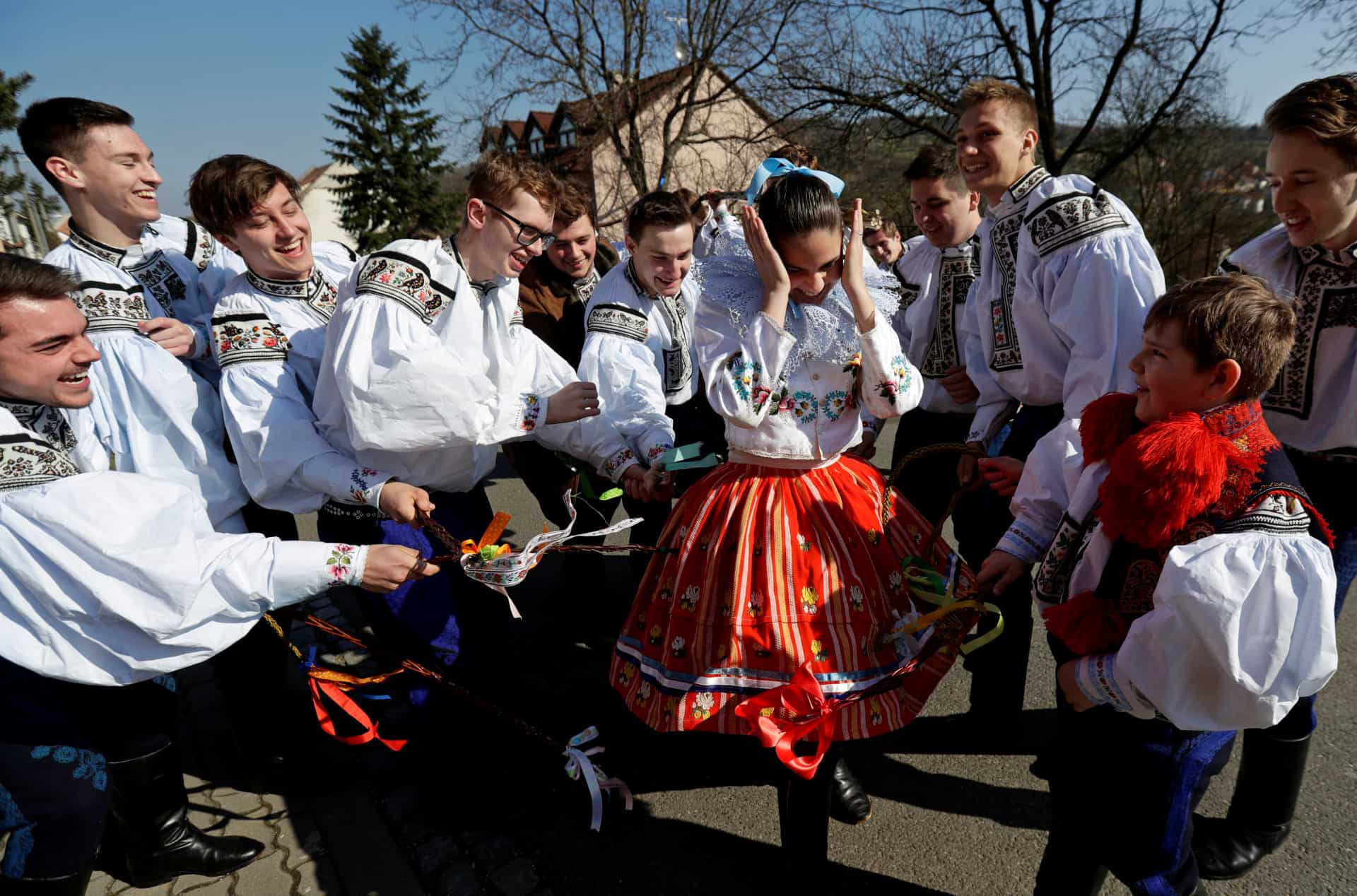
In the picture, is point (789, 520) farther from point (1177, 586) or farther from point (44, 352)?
point (44, 352)

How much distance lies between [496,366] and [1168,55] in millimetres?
13522

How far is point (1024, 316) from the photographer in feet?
8.44

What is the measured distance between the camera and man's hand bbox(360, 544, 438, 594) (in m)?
2.10

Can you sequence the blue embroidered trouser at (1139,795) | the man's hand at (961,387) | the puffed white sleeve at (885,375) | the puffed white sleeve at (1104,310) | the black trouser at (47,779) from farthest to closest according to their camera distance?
the man's hand at (961,387) → the puffed white sleeve at (1104,310) → the puffed white sleeve at (885,375) → the black trouser at (47,779) → the blue embroidered trouser at (1139,795)

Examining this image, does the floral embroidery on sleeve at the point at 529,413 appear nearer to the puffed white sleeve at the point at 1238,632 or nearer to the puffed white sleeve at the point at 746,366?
the puffed white sleeve at the point at 746,366

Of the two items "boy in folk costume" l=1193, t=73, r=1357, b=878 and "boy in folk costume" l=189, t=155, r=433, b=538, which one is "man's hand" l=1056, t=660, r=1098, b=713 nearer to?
"boy in folk costume" l=1193, t=73, r=1357, b=878

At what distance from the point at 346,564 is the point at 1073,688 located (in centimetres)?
178

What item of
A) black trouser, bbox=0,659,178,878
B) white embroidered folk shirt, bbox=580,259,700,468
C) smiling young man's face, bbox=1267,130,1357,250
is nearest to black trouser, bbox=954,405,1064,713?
smiling young man's face, bbox=1267,130,1357,250

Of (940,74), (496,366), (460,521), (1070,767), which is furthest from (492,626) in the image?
(940,74)

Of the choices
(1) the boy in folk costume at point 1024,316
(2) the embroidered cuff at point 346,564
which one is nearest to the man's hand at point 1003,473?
(1) the boy in folk costume at point 1024,316

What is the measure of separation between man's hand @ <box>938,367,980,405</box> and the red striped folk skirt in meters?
1.11

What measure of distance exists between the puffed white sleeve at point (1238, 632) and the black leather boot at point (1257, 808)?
99 centimetres

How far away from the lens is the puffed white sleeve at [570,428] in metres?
2.88

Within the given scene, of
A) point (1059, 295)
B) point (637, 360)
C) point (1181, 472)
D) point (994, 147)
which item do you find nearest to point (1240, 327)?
point (1181, 472)
